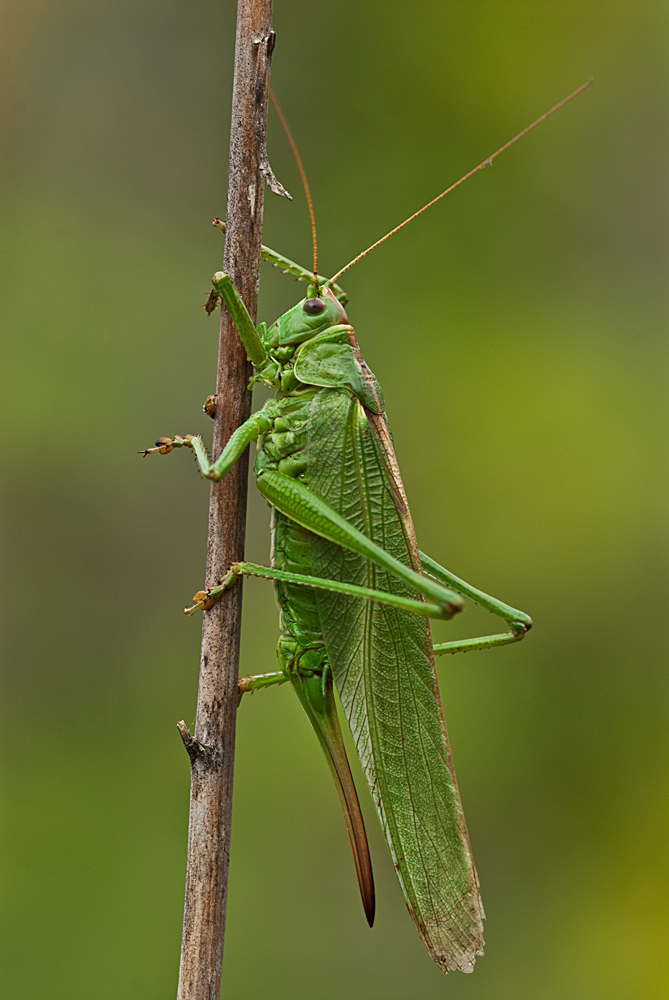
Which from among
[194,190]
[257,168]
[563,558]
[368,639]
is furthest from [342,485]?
[194,190]

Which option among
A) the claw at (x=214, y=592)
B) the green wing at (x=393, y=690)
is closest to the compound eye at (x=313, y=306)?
the green wing at (x=393, y=690)

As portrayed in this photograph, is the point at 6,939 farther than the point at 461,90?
No

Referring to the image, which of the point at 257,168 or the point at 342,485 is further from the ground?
the point at 257,168

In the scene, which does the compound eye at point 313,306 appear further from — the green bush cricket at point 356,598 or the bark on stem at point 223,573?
the bark on stem at point 223,573

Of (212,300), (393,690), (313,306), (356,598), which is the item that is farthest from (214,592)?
(313,306)

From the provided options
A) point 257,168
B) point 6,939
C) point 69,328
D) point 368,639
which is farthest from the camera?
point 69,328

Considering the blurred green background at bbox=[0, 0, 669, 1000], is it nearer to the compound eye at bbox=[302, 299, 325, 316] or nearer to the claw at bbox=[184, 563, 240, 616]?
Result: the compound eye at bbox=[302, 299, 325, 316]

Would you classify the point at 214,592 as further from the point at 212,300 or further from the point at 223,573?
the point at 212,300

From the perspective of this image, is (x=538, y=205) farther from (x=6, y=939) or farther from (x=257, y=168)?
(x=6, y=939)
